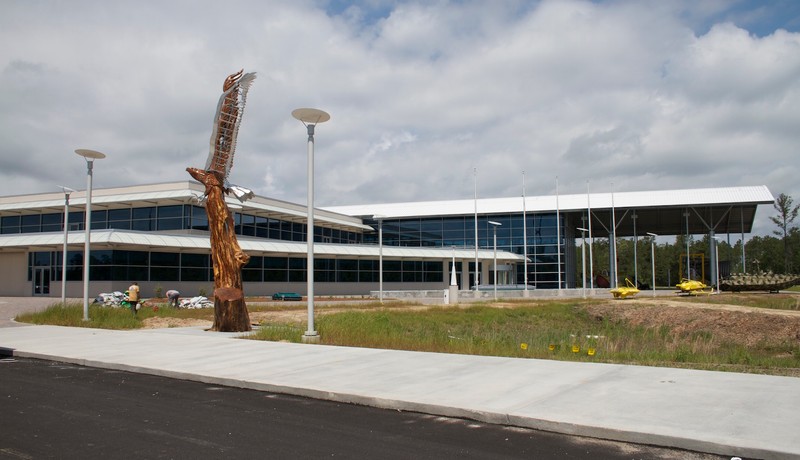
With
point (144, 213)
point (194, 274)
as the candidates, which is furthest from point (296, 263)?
point (144, 213)

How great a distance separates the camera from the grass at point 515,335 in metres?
13.2

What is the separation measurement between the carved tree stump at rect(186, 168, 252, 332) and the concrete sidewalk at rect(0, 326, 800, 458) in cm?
374

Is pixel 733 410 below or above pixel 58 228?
below

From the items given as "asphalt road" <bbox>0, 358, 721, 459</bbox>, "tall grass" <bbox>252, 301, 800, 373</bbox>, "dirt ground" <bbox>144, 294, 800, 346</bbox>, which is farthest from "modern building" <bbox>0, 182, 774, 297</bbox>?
"asphalt road" <bbox>0, 358, 721, 459</bbox>

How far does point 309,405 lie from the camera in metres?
8.79

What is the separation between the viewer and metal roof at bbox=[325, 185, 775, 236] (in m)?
59.5

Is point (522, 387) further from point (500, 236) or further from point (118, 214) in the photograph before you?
point (500, 236)

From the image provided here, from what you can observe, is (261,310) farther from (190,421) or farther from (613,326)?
(190,421)

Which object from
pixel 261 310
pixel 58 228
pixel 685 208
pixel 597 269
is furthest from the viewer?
pixel 597 269

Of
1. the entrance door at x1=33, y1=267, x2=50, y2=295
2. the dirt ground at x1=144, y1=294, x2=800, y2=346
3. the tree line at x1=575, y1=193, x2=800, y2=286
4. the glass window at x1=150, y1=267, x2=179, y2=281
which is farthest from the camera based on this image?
the tree line at x1=575, y1=193, x2=800, y2=286

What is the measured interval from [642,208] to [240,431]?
198ft

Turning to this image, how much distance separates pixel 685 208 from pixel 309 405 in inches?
2423

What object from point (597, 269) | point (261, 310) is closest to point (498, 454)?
point (261, 310)

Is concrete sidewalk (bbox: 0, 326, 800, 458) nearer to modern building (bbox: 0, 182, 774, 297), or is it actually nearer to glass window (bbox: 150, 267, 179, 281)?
modern building (bbox: 0, 182, 774, 297)
